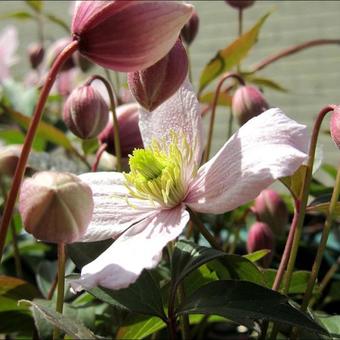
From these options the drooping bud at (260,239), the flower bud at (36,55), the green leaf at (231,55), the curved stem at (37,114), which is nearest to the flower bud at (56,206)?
the curved stem at (37,114)

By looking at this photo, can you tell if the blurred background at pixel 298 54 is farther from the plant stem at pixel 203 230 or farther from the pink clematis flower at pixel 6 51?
the plant stem at pixel 203 230

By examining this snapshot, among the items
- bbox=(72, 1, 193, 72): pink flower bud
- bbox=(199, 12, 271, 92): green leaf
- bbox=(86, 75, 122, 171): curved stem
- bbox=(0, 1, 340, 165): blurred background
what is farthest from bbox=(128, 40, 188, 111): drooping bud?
bbox=(0, 1, 340, 165): blurred background

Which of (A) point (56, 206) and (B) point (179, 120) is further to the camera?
(B) point (179, 120)

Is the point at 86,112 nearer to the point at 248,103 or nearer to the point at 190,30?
the point at 248,103

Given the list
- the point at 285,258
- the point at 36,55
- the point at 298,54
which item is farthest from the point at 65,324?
the point at 298,54

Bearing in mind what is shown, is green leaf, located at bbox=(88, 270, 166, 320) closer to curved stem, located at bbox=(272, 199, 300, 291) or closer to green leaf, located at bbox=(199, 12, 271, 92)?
curved stem, located at bbox=(272, 199, 300, 291)
